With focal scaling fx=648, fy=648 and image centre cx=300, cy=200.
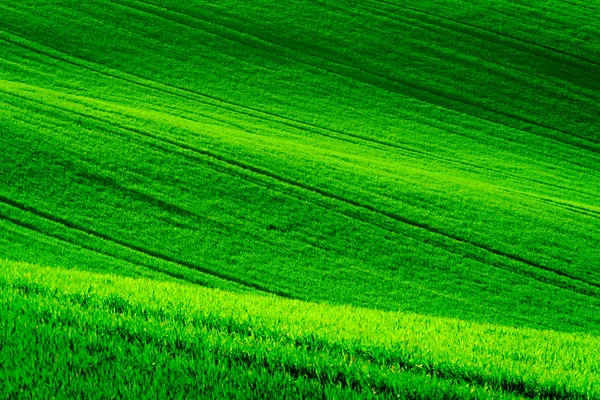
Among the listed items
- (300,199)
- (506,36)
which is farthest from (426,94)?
(300,199)

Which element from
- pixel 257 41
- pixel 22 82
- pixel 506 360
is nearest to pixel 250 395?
pixel 506 360

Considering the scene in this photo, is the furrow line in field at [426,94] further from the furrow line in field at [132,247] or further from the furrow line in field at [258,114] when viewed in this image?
the furrow line in field at [132,247]

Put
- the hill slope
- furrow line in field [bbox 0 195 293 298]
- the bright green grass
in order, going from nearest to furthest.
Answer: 1. the bright green grass
2. furrow line in field [bbox 0 195 293 298]
3. the hill slope

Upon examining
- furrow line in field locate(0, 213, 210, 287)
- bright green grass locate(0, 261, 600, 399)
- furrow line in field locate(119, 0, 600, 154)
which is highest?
furrow line in field locate(119, 0, 600, 154)

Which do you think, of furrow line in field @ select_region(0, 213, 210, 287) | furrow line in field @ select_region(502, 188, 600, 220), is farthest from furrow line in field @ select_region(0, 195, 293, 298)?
furrow line in field @ select_region(502, 188, 600, 220)

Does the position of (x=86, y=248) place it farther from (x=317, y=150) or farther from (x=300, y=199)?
(x=317, y=150)

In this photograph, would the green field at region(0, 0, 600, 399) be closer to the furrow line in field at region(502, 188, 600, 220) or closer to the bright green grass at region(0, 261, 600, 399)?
the bright green grass at region(0, 261, 600, 399)

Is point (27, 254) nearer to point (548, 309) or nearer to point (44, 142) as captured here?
point (44, 142)

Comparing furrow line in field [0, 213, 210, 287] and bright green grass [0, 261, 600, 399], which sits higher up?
furrow line in field [0, 213, 210, 287]
